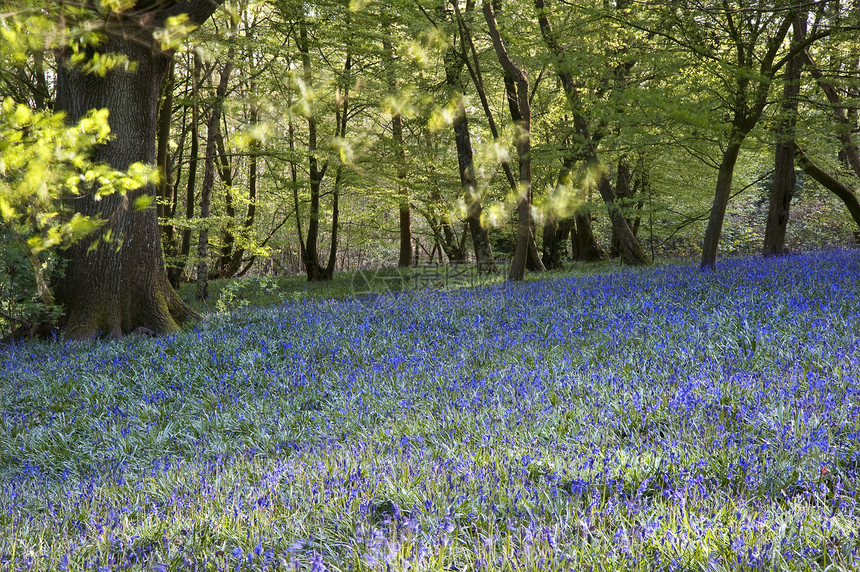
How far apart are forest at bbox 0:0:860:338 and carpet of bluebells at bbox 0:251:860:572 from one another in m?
1.65

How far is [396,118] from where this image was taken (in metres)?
20.8

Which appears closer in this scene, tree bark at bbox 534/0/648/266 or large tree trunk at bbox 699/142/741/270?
large tree trunk at bbox 699/142/741/270

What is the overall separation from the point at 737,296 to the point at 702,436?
4318 millimetres

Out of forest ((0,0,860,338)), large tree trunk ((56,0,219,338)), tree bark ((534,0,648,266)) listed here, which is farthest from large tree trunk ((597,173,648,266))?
large tree trunk ((56,0,219,338))

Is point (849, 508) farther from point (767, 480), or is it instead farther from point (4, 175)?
point (4, 175)

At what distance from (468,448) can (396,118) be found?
19.5m

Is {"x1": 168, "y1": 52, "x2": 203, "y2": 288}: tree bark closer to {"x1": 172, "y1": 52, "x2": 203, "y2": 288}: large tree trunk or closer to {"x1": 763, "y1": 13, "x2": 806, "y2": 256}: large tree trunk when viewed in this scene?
{"x1": 172, "y1": 52, "x2": 203, "y2": 288}: large tree trunk

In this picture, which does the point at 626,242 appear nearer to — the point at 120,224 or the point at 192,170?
the point at 120,224

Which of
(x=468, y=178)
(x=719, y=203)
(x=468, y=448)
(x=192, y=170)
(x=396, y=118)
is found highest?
(x=396, y=118)

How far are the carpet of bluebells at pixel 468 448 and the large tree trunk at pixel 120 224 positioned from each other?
1619 millimetres

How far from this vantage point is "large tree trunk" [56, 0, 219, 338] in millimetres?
7887

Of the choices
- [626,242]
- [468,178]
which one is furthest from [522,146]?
[626,242]

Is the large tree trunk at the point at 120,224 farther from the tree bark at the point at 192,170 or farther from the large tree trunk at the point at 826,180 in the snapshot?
the large tree trunk at the point at 826,180

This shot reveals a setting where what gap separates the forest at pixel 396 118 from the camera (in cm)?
478
